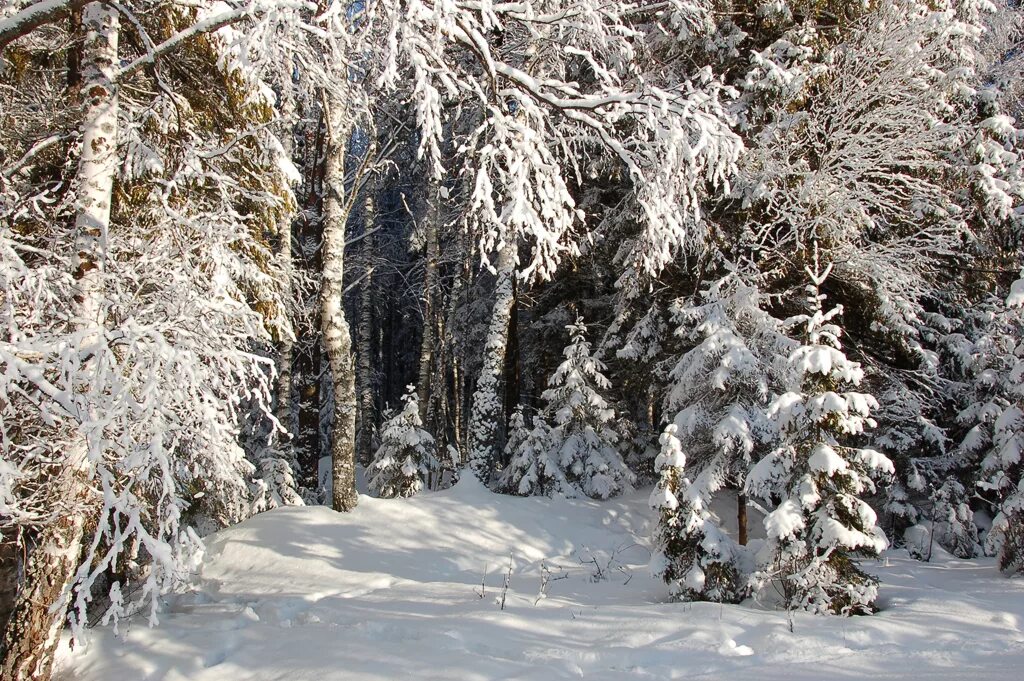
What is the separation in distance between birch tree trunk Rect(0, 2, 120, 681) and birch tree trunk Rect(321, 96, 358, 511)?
13.5 feet

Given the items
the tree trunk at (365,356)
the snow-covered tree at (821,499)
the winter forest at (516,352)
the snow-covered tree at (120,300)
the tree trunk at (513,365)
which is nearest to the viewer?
the snow-covered tree at (120,300)

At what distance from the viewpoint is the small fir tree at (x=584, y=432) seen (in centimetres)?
1162

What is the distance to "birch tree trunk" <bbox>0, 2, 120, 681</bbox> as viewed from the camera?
4.25 metres

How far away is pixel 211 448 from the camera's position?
17.0 feet

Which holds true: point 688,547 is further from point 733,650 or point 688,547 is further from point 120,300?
point 120,300

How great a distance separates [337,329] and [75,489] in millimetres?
4696

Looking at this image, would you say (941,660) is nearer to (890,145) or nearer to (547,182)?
(547,182)

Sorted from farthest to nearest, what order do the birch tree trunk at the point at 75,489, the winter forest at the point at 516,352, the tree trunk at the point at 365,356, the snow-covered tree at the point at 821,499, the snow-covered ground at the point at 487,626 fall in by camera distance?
the tree trunk at the point at 365,356
the snow-covered tree at the point at 821,499
the birch tree trunk at the point at 75,489
the winter forest at the point at 516,352
the snow-covered ground at the point at 487,626

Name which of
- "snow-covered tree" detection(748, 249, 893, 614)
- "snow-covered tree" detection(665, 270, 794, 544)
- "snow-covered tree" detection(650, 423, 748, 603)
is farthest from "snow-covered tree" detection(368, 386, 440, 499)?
"snow-covered tree" detection(748, 249, 893, 614)

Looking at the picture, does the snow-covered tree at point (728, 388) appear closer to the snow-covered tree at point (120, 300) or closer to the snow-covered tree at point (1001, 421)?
the snow-covered tree at point (1001, 421)

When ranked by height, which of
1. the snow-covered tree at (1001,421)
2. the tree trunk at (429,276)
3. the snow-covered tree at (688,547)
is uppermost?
the tree trunk at (429,276)

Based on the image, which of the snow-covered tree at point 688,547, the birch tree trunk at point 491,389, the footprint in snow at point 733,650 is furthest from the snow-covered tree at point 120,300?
the birch tree trunk at point 491,389

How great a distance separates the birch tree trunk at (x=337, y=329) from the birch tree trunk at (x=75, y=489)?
4.10m

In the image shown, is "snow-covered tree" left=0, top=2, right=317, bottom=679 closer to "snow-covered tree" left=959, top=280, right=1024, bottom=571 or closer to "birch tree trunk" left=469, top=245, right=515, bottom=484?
"birch tree trunk" left=469, top=245, right=515, bottom=484
